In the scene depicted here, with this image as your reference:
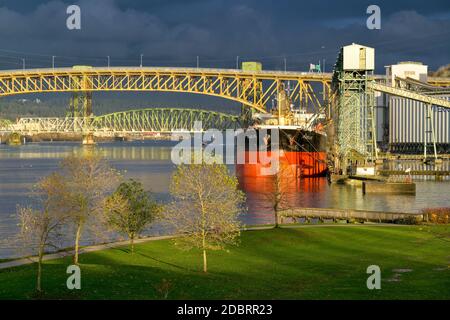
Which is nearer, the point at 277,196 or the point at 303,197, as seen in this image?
the point at 277,196

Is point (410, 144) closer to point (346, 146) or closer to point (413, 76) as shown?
point (413, 76)

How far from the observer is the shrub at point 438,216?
49562 mm

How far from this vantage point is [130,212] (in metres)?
39.1

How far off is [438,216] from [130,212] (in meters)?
21.8

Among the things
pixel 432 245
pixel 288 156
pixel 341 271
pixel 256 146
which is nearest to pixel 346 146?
pixel 288 156

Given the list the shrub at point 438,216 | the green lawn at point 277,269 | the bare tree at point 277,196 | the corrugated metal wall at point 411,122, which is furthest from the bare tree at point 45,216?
the corrugated metal wall at point 411,122

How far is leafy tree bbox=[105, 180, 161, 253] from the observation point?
38.7 metres

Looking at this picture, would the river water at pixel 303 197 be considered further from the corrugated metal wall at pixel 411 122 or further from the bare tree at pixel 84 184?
the corrugated metal wall at pixel 411 122

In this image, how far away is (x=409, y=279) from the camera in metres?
28.1

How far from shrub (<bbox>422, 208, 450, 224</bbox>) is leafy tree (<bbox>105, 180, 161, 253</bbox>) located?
1959 centimetres

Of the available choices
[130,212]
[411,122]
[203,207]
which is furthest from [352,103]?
[411,122]

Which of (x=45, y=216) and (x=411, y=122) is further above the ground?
(x=411, y=122)

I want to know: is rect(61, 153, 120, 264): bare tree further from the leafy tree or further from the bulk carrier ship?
the bulk carrier ship

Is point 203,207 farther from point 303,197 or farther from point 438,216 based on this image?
point 303,197
